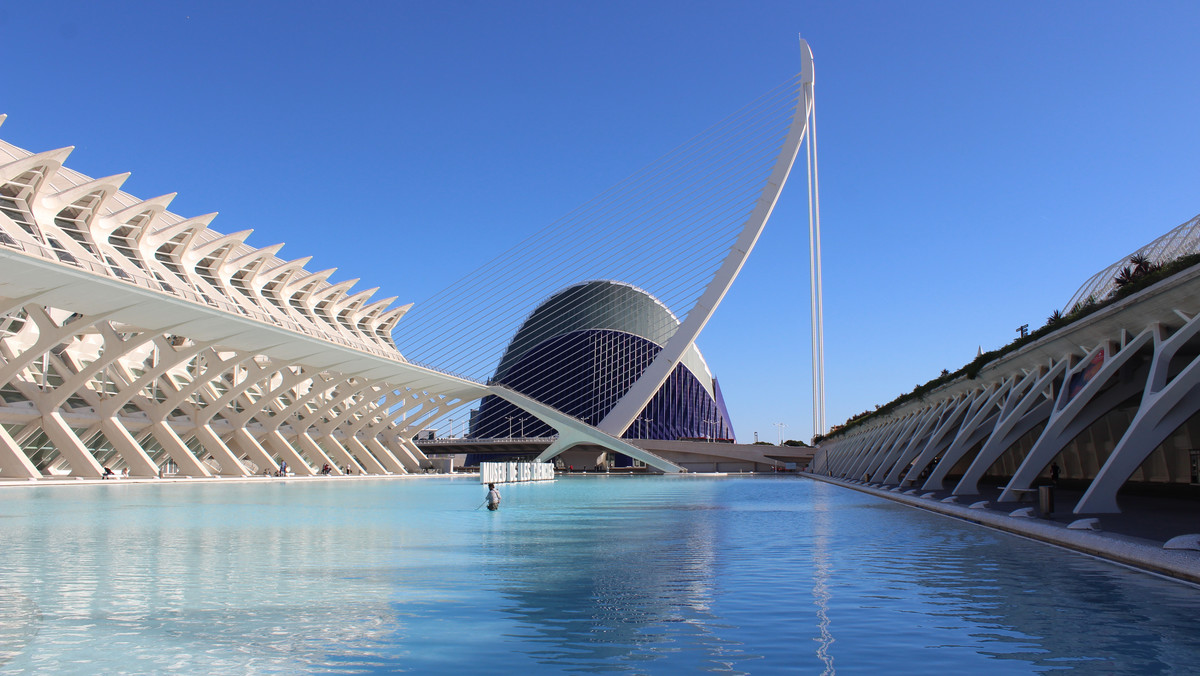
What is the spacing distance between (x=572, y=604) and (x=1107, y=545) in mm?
5664

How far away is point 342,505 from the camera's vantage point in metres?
18.0

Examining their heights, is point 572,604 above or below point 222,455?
below

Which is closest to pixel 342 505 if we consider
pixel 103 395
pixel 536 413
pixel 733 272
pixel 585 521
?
pixel 585 521

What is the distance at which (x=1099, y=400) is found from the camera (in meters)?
13.8

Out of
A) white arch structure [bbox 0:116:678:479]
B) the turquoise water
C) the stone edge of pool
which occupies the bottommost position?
the turquoise water

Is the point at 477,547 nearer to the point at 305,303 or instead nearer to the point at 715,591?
the point at 715,591

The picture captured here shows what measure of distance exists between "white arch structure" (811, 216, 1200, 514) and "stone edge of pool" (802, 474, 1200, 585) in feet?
3.18

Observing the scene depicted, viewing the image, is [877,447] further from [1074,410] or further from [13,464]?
[13,464]

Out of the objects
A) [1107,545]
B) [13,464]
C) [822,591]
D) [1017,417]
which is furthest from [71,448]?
[1107,545]

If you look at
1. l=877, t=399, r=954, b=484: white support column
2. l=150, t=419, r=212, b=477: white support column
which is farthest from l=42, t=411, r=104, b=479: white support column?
l=877, t=399, r=954, b=484: white support column

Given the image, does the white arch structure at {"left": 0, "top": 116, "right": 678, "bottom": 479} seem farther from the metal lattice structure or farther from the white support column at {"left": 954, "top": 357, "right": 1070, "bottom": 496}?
the metal lattice structure

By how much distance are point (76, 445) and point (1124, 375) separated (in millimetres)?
27966

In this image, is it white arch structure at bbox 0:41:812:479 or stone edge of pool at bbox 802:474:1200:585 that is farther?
white arch structure at bbox 0:41:812:479

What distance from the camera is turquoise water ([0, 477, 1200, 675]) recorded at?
4.51 m
